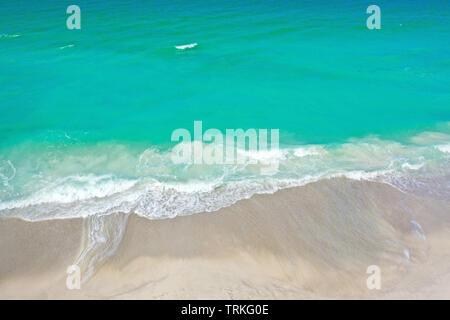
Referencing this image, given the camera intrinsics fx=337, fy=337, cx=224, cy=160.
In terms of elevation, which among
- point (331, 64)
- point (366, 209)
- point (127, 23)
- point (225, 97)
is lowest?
point (366, 209)

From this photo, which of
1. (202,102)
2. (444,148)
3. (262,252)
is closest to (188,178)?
(262,252)

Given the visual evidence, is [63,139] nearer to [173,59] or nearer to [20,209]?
[20,209]

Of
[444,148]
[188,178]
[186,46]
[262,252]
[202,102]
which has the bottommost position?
[262,252]

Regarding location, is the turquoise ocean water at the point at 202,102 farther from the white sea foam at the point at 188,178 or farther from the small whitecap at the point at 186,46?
the small whitecap at the point at 186,46

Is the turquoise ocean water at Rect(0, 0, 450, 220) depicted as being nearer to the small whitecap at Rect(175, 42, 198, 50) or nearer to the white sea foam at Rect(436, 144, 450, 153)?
the white sea foam at Rect(436, 144, 450, 153)

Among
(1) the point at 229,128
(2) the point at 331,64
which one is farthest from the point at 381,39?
(1) the point at 229,128

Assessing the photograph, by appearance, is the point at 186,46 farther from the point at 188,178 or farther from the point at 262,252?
the point at 262,252
